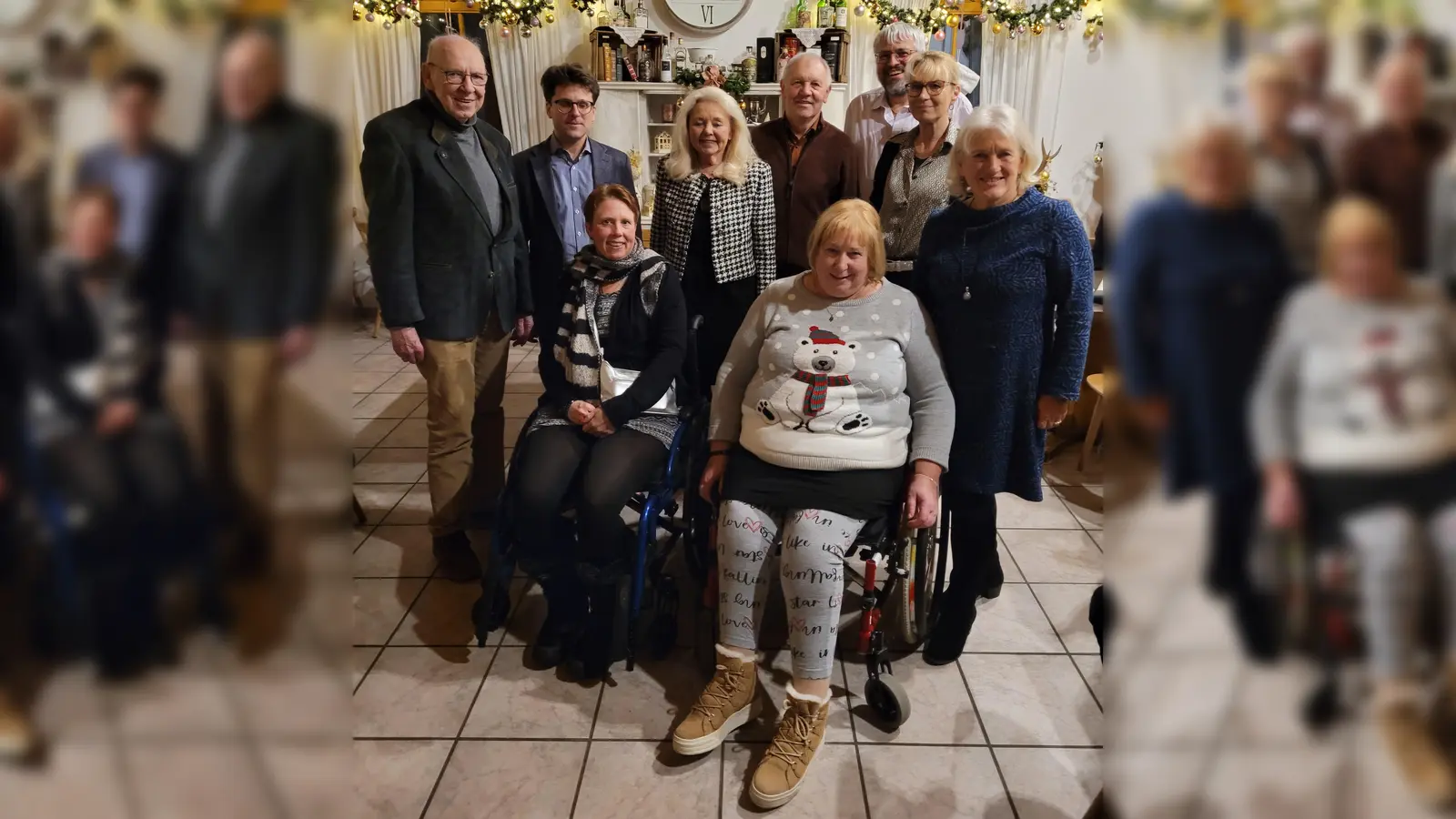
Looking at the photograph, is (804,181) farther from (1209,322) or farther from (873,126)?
(1209,322)

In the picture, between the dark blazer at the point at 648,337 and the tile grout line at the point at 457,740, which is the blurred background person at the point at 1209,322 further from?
the dark blazer at the point at 648,337

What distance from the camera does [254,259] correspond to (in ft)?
1.13

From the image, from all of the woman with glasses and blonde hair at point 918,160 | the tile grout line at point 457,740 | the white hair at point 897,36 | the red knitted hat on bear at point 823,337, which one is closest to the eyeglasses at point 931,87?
the woman with glasses and blonde hair at point 918,160

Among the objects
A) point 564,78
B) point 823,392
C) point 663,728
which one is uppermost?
point 564,78

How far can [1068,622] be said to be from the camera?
207cm

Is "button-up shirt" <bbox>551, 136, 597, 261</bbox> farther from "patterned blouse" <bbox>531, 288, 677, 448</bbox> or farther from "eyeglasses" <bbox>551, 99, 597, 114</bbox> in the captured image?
"patterned blouse" <bbox>531, 288, 677, 448</bbox>

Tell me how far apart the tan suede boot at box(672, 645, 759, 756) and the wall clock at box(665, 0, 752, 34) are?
4.42 meters

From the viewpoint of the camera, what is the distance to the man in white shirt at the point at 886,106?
7.63 feet

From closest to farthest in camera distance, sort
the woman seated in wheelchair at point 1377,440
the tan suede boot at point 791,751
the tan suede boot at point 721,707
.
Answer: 1. the woman seated in wheelchair at point 1377,440
2. the tan suede boot at point 791,751
3. the tan suede boot at point 721,707

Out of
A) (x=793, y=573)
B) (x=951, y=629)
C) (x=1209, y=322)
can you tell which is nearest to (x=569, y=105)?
(x=793, y=573)

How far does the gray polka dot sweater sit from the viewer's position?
165 centimetres

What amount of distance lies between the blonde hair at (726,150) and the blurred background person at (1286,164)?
6.17 ft

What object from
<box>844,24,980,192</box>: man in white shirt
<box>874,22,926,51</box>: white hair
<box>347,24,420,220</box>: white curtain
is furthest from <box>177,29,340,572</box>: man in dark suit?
<box>347,24,420,220</box>: white curtain

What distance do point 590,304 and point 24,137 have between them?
167 cm
